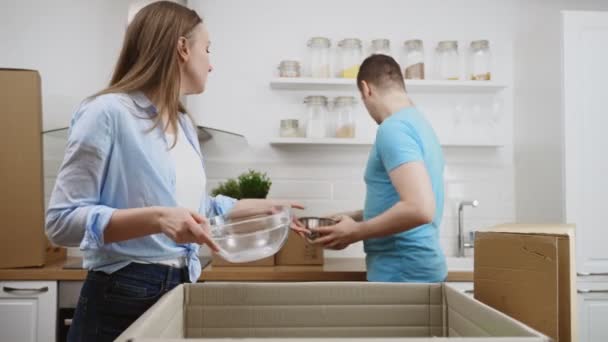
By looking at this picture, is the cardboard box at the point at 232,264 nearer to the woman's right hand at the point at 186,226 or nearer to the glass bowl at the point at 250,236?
the glass bowl at the point at 250,236

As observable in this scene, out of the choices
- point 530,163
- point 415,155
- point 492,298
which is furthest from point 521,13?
point 492,298

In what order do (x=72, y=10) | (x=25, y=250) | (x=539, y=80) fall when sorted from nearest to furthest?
(x=25, y=250), (x=539, y=80), (x=72, y=10)

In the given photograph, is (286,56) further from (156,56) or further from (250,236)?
(250,236)

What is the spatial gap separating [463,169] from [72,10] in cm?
215

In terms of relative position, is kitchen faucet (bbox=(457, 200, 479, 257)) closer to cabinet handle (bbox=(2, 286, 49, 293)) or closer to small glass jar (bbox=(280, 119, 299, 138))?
small glass jar (bbox=(280, 119, 299, 138))

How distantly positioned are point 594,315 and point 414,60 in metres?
1.40

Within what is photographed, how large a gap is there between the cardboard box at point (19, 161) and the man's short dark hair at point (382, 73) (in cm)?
129

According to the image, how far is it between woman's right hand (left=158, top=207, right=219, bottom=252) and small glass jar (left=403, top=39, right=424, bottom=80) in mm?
2053

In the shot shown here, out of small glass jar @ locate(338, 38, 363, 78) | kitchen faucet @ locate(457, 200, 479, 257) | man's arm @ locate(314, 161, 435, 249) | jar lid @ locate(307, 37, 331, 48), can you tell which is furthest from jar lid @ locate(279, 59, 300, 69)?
man's arm @ locate(314, 161, 435, 249)

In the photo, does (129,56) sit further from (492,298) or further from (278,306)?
(492,298)

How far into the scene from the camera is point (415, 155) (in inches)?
59.2

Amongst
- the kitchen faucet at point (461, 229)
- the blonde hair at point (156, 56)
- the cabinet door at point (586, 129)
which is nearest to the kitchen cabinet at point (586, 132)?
the cabinet door at point (586, 129)

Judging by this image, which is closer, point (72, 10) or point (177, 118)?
point (177, 118)

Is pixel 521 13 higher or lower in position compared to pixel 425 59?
higher
